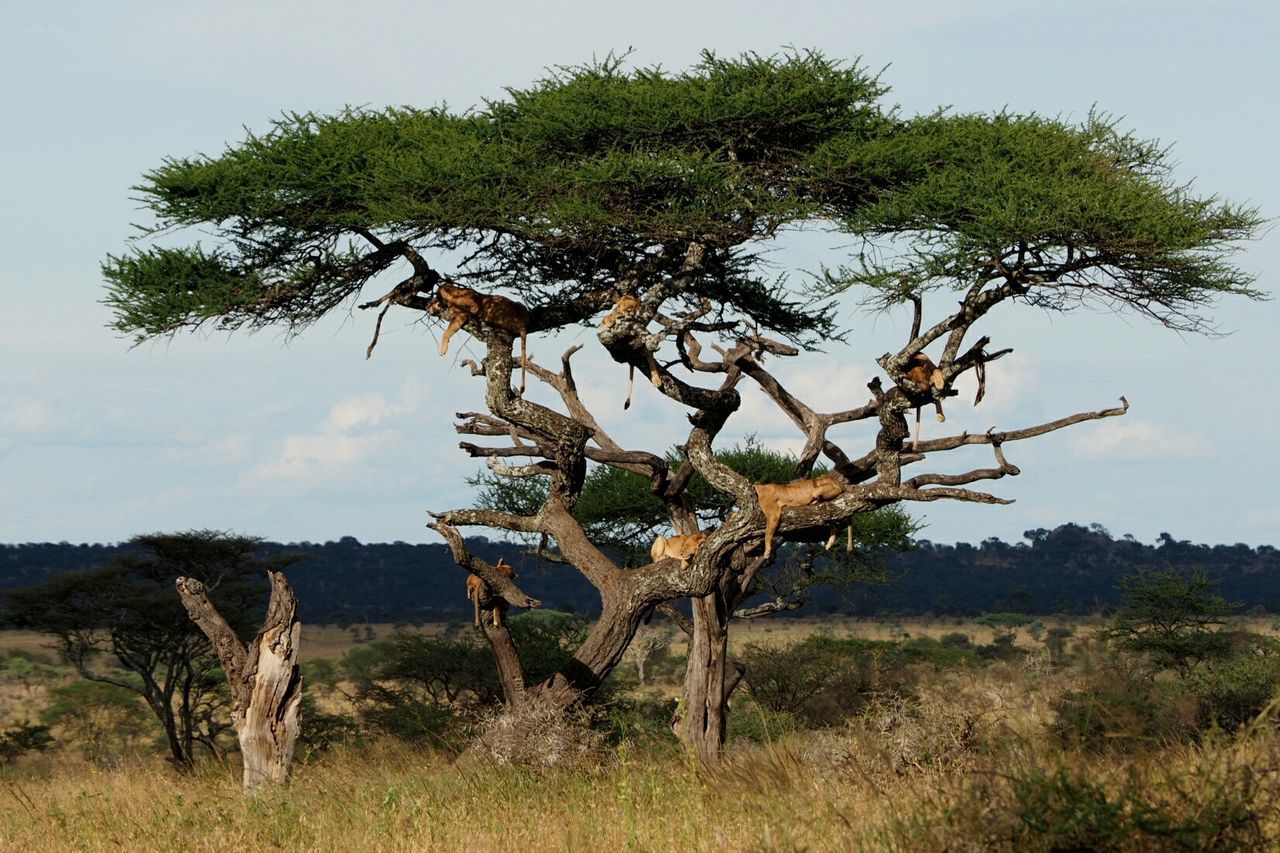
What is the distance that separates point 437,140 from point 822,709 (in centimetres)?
1616

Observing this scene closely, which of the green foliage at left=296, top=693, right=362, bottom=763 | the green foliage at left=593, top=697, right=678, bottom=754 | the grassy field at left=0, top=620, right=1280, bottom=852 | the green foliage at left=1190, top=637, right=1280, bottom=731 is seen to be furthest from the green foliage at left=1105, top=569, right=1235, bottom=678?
the grassy field at left=0, top=620, right=1280, bottom=852

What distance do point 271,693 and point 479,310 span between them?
5.00 metres

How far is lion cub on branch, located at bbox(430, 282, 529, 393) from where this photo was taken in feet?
51.0

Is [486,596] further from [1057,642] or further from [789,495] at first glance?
[1057,642]

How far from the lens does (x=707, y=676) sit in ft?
55.6

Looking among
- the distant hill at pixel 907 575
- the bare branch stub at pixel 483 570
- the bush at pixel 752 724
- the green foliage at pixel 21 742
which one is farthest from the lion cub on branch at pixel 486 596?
the distant hill at pixel 907 575

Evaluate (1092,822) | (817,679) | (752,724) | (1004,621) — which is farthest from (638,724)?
(1004,621)

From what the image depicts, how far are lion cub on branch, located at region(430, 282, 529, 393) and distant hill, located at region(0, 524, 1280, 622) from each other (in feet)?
215

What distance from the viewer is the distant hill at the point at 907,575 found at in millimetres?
87250

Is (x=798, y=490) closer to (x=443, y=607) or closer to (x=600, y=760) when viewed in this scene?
(x=600, y=760)

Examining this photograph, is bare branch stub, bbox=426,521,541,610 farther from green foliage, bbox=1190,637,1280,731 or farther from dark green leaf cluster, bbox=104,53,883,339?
green foliage, bbox=1190,637,1280,731

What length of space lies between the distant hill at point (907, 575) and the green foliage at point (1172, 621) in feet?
170

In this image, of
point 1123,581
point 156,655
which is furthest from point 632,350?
point 1123,581

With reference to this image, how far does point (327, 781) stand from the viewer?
12297 mm
